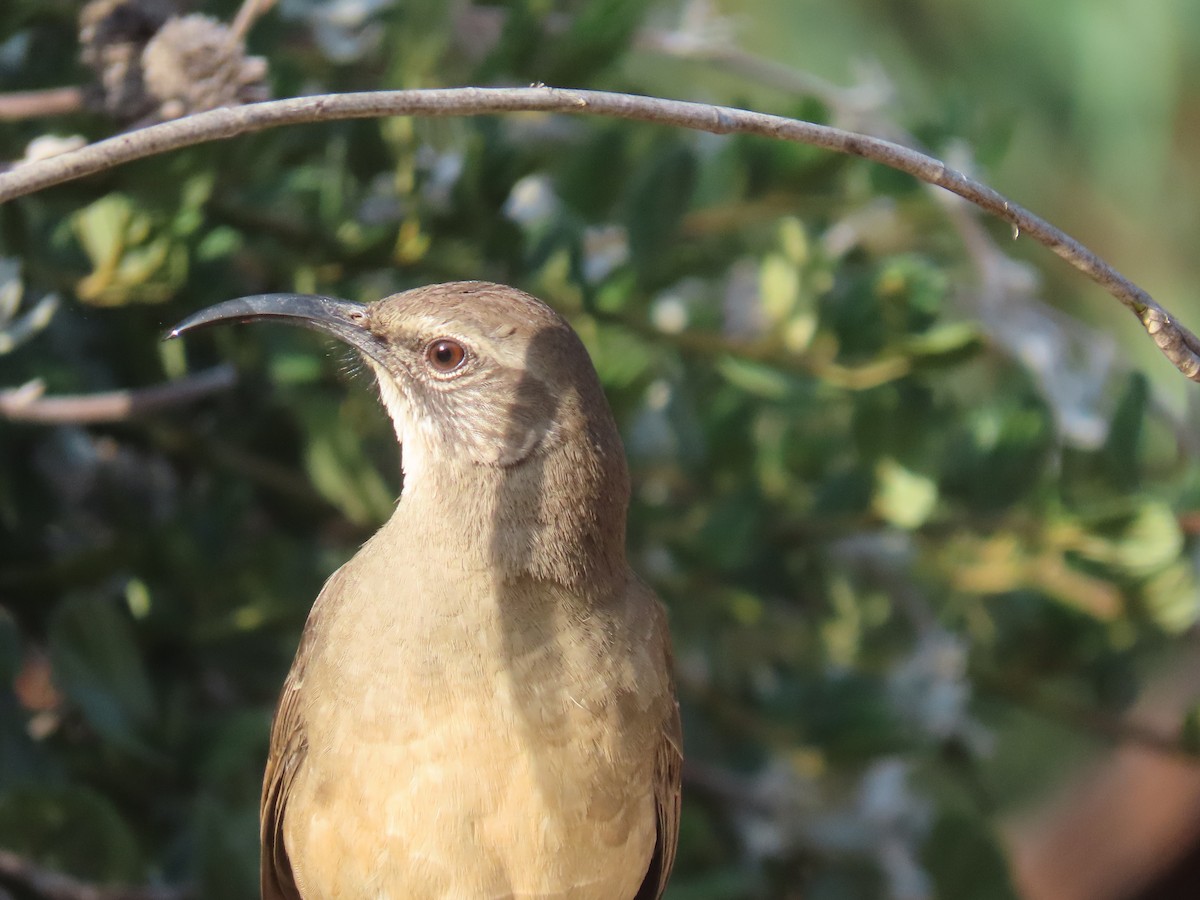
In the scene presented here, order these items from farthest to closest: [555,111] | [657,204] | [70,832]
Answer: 1. [657,204]
2. [70,832]
3. [555,111]

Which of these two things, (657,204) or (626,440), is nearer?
(657,204)

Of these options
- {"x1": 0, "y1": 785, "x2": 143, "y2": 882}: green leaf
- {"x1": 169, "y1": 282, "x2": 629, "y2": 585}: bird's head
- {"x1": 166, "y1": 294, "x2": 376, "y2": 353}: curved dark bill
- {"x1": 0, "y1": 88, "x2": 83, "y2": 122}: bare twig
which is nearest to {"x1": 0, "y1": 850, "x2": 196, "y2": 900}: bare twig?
{"x1": 0, "y1": 785, "x2": 143, "y2": 882}: green leaf

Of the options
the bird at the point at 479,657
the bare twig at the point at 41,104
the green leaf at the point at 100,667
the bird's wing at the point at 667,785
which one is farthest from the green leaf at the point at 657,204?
the green leaf at the point at 100,667

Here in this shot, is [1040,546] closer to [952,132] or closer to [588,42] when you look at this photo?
[952,132]

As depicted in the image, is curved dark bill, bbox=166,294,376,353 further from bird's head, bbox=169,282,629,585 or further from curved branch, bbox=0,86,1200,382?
curved branch, bbox=0,86,1200,382

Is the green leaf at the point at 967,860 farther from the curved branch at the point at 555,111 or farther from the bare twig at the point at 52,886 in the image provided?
the curved branch at the point at 555,111

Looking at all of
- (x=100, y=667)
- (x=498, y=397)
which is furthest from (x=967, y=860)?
(x=100, y=667)

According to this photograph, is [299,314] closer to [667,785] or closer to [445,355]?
[445,355]
